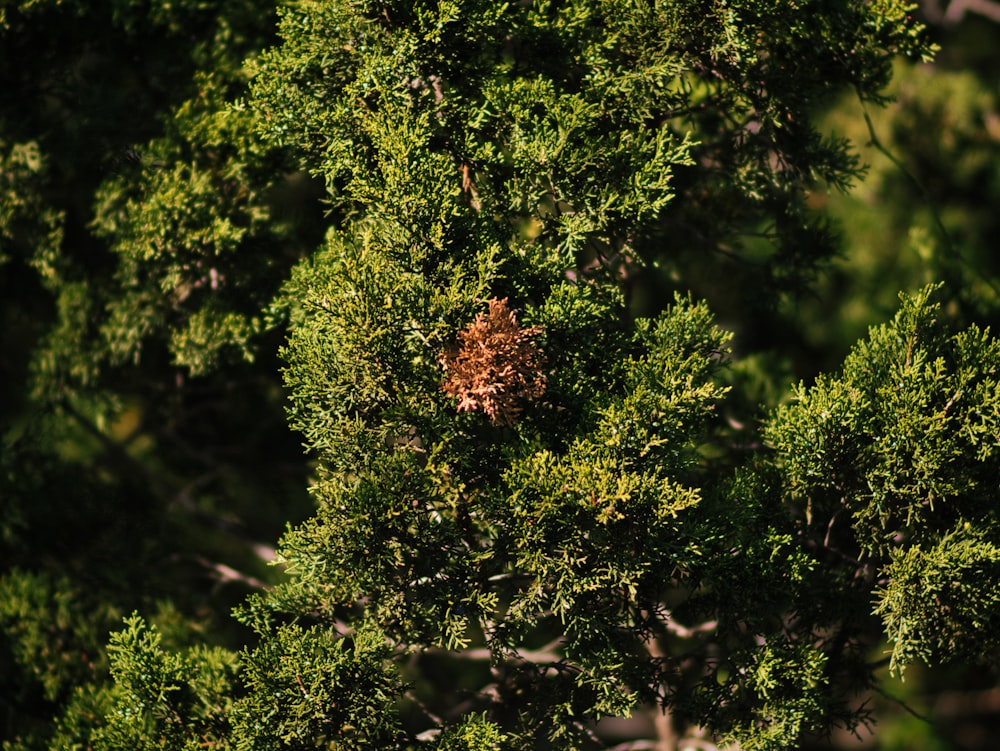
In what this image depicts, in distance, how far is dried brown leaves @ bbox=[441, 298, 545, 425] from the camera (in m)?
6.03

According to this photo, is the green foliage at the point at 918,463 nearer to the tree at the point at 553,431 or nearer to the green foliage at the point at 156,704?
the tree at the point at 553,431

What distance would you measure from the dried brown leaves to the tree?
19 mm

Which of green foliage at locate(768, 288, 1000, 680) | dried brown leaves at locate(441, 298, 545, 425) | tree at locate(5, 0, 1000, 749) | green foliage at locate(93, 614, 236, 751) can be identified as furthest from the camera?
green foliage at locate(93, 614, 236, 751)

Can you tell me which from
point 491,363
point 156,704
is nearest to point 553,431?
point 491,363

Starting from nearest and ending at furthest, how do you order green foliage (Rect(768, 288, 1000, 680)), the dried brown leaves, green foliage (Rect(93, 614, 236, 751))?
the dried brown leaves
green foliage (Rect(768, 288, 1000, 680))
green foliage (Rect(93, 614, 236, 751))

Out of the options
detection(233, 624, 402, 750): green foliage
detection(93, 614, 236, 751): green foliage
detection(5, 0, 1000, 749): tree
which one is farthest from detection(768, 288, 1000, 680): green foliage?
detection(93, 614, 236, 751): green foliage

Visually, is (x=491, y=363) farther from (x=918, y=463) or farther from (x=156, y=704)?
(x=156, y=704)

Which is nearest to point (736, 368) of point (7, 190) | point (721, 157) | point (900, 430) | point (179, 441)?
point (721, 157)

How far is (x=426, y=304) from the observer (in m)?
6.15

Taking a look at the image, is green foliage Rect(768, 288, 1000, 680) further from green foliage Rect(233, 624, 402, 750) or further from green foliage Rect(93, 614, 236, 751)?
green foliage Rect(93, 614, 236, 751)

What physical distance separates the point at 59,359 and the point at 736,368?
613cm

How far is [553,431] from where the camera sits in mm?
6441

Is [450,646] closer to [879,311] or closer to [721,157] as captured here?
[721,157]

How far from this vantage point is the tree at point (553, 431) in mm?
6180
